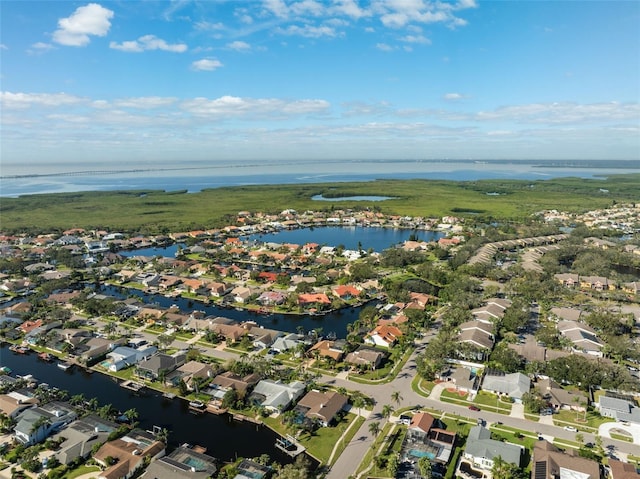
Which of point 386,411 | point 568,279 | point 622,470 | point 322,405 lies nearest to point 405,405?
point 386,411

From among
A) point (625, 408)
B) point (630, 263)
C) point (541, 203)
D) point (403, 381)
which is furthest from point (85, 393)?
point (541, 203)

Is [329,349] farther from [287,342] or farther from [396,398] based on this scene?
[396,398]

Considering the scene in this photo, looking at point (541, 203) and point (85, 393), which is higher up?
point (541, 203)

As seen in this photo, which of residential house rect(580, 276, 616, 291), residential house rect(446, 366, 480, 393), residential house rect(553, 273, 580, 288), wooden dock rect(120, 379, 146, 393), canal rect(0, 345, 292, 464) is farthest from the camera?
residential house rect(553, 273, 580, 288)

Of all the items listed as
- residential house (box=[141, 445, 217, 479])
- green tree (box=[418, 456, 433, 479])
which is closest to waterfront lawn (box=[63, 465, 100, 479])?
residential house (box=[141, 445, 217, 479])

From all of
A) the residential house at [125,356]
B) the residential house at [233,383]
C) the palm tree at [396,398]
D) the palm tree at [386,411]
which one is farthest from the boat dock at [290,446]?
the residential house at [125,356]

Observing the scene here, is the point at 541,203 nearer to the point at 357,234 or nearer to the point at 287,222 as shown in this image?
the point at 357,234

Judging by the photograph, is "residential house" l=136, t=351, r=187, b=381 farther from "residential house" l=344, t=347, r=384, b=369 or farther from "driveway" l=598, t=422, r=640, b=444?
"driveway" l=598, t=422, r=640, b=444
